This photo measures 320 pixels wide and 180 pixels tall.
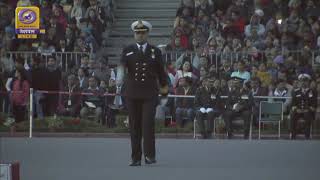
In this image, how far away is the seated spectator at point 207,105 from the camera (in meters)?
22.9

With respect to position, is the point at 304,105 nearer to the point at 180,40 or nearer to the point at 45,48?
the point at 180,40

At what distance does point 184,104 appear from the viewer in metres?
24.2

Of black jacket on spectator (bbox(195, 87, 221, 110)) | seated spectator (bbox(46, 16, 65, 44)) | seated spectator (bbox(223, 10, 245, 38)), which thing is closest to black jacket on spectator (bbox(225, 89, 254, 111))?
black jacket on spectator (bbox(195, 87, 221, 110))

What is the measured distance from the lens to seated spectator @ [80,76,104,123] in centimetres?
2454

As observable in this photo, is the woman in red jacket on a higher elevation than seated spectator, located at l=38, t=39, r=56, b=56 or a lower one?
lower

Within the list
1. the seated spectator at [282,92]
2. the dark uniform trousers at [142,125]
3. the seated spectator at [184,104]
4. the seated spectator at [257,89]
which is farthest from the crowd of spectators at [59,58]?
the dark uniform trousers at [142,125]

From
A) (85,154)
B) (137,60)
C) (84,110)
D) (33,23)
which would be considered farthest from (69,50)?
(137,60)

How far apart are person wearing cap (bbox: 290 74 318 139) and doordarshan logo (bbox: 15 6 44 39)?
804 cm

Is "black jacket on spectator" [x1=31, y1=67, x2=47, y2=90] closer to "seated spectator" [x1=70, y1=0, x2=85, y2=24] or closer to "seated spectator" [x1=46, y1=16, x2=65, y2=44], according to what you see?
→ "seated spectator" [x1=46, y1=16, x2=65, y2=44]

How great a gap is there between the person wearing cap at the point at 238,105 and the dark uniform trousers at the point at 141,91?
346 inches

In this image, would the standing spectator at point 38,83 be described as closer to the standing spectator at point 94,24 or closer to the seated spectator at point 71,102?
the seated spectator at point 71,102

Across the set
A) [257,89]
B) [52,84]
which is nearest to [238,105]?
[257,89]

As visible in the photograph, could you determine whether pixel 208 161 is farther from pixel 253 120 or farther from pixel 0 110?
pixel 0 110

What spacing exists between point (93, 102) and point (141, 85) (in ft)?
36.3
